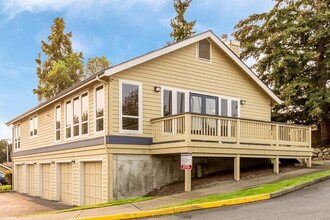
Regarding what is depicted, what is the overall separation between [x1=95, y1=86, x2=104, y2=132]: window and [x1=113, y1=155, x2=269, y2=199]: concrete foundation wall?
1.69 metres

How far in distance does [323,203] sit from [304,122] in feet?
59.1

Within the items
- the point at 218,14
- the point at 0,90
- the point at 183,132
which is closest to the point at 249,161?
the point at 183,132

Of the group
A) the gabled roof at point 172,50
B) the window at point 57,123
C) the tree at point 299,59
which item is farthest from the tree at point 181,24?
the window at point 57,123

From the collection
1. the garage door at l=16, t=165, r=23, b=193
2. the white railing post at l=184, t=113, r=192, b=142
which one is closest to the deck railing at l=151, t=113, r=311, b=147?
the white railing post at l=184, t=113, r=192, b=142

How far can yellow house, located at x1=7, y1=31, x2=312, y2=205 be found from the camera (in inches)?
583

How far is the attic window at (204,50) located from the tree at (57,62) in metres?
26.3

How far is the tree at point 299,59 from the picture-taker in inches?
989

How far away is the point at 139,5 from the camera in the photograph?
799 inches

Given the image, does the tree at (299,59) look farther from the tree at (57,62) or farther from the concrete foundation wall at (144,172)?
the tree at (57,62)

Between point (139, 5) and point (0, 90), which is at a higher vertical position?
point (139, 5)

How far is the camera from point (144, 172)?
608 inches

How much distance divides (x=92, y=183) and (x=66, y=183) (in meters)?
3.69

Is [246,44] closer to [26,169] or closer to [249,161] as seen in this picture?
[249,161]

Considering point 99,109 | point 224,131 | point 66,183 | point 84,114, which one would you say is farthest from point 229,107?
point 66,183
